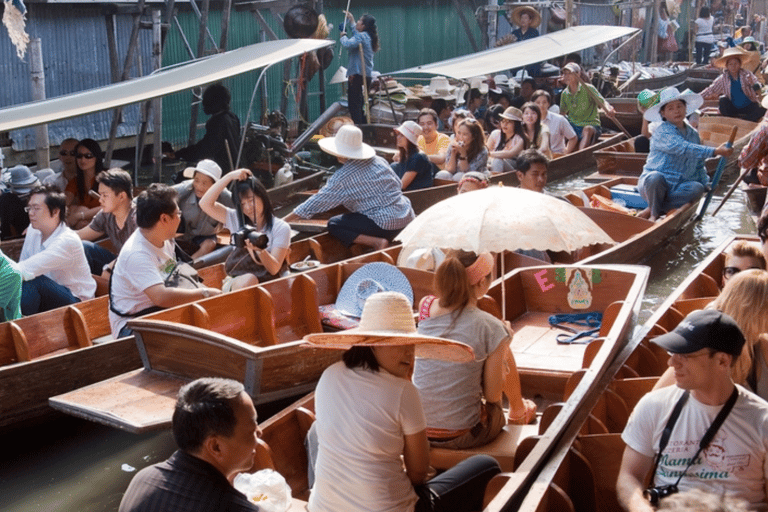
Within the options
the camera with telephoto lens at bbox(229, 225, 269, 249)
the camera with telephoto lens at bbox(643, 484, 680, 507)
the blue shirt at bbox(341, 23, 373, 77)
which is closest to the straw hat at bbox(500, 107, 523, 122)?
the blue shirt at bbox(341, 23, 373, 77)

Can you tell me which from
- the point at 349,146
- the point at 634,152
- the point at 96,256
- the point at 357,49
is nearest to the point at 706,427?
the point at 349,146

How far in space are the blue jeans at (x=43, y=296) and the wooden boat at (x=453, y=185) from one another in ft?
7.39

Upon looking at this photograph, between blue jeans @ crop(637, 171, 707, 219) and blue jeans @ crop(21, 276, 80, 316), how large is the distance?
5356mm

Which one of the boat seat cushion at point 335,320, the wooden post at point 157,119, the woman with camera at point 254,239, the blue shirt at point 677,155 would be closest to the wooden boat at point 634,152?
the blue shirt at point 677,155

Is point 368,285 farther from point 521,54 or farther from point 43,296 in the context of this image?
point 521,54

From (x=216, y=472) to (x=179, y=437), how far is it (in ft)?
0.45

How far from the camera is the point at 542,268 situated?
5.96 m

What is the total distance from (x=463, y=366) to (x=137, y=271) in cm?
223

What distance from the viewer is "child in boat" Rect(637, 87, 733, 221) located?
8.33 metres

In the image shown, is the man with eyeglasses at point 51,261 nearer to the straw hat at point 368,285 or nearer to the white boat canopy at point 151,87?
the white boat canopy at point 151,87

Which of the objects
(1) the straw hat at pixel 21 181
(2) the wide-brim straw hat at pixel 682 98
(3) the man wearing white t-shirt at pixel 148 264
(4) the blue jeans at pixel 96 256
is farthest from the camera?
(2) the wide-brim straw hat at pixel 682 98

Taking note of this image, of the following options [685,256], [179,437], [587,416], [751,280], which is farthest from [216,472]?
[685,256]

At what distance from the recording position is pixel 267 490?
342 cm

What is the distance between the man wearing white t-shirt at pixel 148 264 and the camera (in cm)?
490
